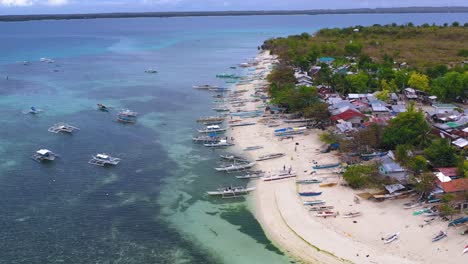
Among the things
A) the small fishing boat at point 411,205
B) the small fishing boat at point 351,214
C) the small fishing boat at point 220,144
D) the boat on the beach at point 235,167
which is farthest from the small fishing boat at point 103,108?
the small fishing boat at point 411,205

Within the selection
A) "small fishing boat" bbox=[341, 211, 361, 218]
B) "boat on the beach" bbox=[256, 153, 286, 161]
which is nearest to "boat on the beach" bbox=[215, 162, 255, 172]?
"boat on the beach" bbox=[256, 153, 286, 161]

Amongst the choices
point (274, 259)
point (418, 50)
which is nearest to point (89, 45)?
point (418, 50)

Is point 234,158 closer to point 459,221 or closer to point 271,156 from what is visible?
point 271,156

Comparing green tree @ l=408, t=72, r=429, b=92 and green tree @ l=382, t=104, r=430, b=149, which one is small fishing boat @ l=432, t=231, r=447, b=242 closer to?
green tree @ l=382, t=104, r=430, b=149

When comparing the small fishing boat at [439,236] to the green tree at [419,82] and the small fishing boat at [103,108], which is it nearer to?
the green tree at [419,82]

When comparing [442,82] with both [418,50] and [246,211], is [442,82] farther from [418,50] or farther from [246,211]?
[418,50]

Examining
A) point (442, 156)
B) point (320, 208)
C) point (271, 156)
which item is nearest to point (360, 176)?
point (320, 208)
